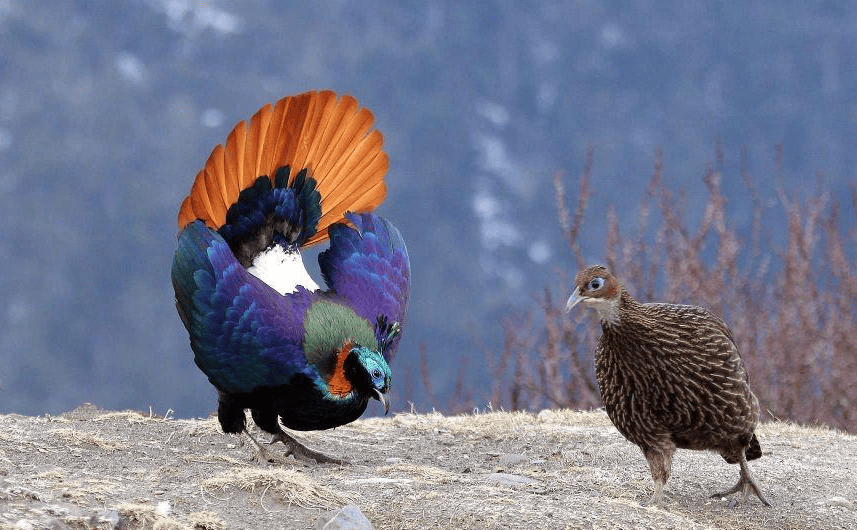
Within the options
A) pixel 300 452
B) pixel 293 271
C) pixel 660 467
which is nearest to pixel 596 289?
pixel 660 467

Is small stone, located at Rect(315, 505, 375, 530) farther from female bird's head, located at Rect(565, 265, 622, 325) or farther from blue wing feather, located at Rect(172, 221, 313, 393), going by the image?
female bird's head, located at Rect(565, 265, 622, 325)

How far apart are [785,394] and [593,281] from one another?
593 cm

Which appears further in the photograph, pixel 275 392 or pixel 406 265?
pixel 406 265

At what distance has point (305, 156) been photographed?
565 cm

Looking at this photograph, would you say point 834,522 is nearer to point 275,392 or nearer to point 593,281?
point 593,281

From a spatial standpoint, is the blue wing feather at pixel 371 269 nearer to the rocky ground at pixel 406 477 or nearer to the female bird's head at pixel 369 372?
the female bird's head at pixel 369 372

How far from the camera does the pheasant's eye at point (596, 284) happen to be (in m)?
4.79

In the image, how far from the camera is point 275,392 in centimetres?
513

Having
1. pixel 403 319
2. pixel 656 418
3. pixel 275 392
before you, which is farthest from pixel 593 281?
pixel 275 392

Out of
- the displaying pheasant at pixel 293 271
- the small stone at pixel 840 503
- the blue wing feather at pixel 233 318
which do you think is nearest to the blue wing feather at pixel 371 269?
the displaying pheasant at pixel 293 271

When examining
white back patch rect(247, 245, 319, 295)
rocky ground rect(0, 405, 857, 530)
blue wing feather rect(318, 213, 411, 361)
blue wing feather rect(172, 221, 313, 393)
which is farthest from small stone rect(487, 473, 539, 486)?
white back patch rect(247, 245, 319, 295)

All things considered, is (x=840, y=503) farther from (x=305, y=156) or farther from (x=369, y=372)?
(x=305, y=156)

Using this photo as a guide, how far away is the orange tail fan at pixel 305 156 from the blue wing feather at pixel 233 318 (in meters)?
0.22

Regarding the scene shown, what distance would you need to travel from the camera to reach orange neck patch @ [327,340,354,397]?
498 cm
